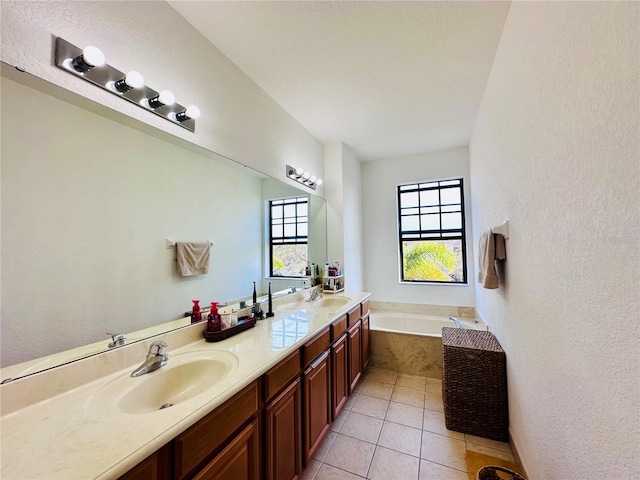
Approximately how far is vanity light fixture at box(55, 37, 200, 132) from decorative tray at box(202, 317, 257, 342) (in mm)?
1225

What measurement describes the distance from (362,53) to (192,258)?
1789mm

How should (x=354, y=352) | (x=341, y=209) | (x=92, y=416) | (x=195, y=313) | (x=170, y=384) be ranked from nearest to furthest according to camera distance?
(x=92, y=416) → (x=170, y=384) → (x=195, y=313) → (x=354, y=352) → (x=341, y=209)

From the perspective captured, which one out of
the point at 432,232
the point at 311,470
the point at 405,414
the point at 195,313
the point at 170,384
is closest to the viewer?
the point at 170,384

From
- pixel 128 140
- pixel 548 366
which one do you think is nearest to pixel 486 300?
pixel 548 366

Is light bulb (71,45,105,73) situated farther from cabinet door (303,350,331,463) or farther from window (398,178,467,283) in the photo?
window (398,178,467,283)

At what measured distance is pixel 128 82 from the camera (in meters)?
1.17

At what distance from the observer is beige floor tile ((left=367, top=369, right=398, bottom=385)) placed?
2726mm

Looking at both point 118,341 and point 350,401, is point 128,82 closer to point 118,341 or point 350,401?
point 118,341

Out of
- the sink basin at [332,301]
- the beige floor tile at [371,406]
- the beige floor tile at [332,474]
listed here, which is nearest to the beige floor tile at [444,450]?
the beige floor tile at [371,406]

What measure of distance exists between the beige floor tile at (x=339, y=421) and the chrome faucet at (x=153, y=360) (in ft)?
4.63

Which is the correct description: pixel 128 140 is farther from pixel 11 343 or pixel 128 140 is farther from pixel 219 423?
pixel 219 423

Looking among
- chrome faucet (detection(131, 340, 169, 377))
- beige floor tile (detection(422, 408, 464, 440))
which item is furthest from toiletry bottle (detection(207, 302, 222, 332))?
beige floor tile (detection(422, 408, 464, 440))

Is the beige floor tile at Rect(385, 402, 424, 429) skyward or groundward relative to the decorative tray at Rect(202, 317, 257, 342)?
groundward

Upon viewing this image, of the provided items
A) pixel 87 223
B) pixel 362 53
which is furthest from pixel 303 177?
pixel 87 223
